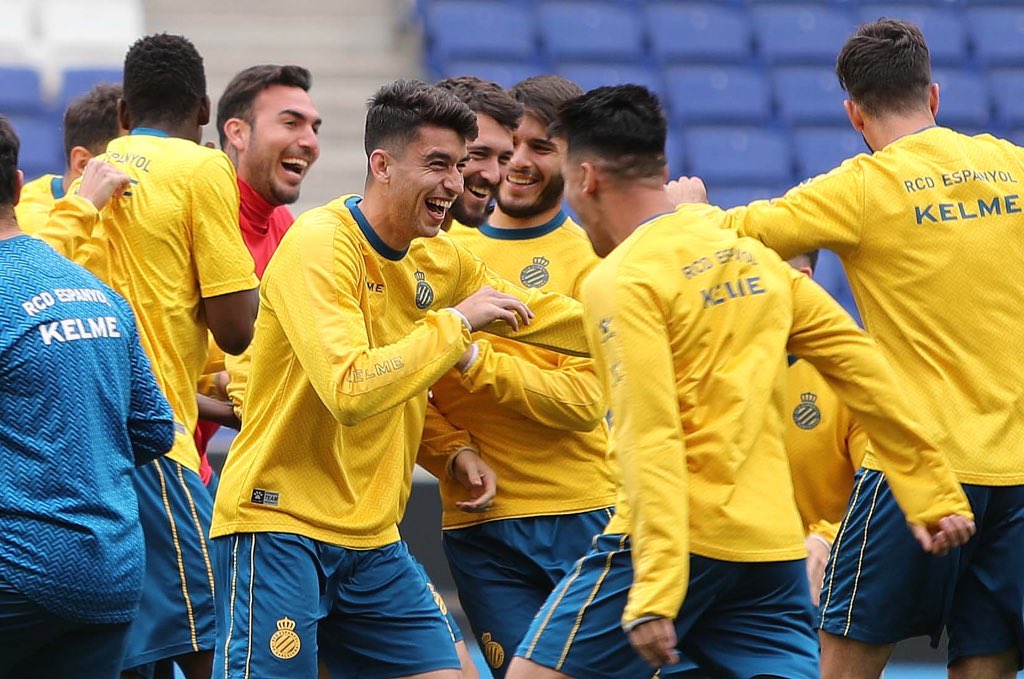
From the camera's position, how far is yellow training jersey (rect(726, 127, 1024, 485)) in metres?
4.45


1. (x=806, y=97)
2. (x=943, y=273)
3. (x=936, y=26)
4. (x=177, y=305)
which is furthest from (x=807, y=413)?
(x=936, y=26)

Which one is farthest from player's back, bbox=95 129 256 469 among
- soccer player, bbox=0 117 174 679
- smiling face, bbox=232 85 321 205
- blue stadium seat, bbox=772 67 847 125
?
blue stadium seat, bbox=772 67 847 125

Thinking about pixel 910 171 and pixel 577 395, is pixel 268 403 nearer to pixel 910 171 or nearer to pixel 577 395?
pixel 577 395

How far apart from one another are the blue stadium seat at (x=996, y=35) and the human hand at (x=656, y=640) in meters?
10.1

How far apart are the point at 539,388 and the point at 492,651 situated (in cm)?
85

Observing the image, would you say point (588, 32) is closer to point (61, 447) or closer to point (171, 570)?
point (171, 570)

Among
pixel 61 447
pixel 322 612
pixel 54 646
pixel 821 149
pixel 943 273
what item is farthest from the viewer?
pixel 821 149

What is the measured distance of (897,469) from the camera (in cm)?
407

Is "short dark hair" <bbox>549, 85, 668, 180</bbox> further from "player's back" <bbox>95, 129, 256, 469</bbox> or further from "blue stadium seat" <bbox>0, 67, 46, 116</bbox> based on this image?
"blue stadium seat" <bbox>0, 67, 46, 116</bbox>

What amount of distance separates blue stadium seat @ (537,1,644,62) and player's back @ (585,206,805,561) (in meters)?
8.10

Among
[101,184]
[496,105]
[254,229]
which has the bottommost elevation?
[254,229]

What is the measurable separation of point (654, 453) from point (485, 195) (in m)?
1.95

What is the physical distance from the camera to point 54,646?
A: 3.78 m

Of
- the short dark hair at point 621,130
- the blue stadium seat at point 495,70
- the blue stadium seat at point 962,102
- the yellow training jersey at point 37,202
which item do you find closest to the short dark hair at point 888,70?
the short dark hair at point 621,130
